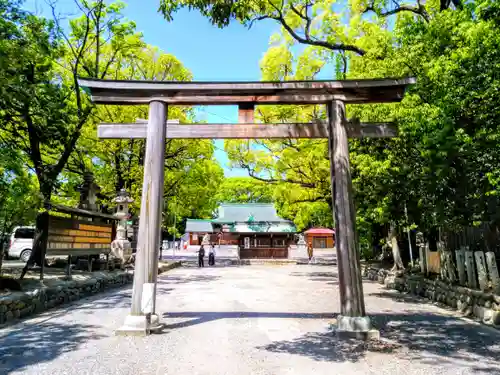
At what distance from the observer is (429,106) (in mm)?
7602

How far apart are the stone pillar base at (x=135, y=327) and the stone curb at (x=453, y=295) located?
726cm

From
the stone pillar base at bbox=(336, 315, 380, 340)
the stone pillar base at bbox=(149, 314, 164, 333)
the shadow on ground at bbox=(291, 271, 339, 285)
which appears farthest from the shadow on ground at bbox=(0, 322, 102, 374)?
the shadow on ground at bbox=(291, 271, 339, 285)

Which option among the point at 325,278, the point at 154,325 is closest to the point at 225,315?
the point at 154,325

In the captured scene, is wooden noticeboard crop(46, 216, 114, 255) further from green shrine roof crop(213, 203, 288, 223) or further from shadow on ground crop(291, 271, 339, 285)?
green shrine roof crop(213, 203, 288, 223)

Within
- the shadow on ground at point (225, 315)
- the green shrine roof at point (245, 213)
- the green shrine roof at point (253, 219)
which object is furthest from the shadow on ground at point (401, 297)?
the green shrine roof at point (245, 213)

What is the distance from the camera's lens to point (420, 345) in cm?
569

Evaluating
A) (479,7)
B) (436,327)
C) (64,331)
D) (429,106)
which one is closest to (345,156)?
(429,106)

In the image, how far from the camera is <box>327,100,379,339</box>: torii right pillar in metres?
6.08

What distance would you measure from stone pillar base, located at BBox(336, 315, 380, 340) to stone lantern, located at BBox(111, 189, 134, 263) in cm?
1340

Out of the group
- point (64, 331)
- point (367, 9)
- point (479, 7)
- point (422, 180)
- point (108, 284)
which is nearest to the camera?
point (479, 7)

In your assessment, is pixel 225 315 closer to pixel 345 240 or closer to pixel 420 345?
pixel 345 240

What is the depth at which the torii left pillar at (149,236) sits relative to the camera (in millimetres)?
6309

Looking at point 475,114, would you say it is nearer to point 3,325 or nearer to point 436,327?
point 436,327

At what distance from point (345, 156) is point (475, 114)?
113 inches
